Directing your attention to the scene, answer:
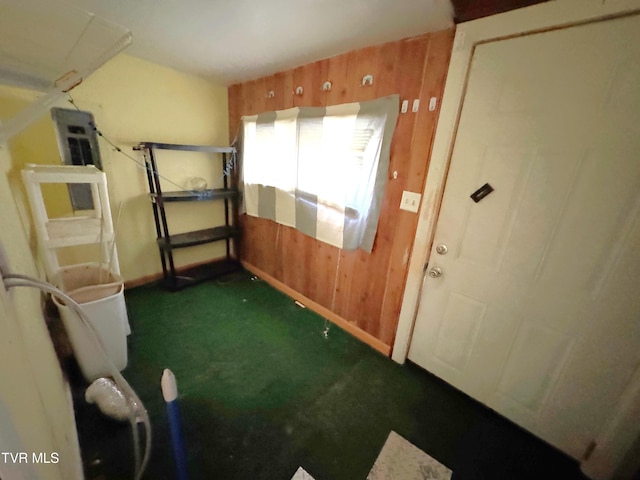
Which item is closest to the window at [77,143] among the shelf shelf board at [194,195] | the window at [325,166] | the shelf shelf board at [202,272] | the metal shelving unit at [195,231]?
the metal shelving unit at [195,231]

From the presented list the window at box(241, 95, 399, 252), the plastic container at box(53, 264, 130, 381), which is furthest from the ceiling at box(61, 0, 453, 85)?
the plastic container at box(53, 264, 130, 381)

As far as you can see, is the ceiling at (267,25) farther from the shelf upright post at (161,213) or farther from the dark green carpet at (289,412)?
the dark green carpet at (289,412)

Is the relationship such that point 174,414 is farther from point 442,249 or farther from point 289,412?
point 442,249

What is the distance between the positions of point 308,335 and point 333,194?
3.81 ft

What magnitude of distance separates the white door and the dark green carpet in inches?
9.6

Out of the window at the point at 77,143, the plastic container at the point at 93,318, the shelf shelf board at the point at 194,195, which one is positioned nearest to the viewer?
the plastic container at the point at 93,318

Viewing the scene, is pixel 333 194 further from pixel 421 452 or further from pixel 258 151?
pixel 421 452

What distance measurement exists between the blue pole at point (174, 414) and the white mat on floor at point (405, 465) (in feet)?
2.79

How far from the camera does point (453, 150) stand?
134cm

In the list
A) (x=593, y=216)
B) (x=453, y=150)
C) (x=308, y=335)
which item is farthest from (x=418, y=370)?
(x=453, y=150)

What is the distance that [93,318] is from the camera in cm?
135

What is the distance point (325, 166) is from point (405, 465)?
5.98ft

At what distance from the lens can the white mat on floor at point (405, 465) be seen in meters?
1.14

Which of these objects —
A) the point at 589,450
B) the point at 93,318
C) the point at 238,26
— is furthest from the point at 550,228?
the point at 93,318
